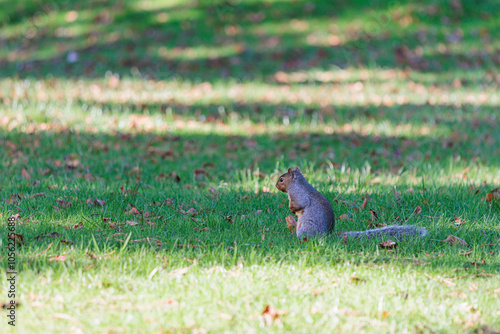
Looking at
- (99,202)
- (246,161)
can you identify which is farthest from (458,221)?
(246,161)

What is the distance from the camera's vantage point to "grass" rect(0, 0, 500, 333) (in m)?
3.36

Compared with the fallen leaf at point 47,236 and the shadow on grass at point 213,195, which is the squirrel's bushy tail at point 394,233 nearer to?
the shadow on grass at point 213,195

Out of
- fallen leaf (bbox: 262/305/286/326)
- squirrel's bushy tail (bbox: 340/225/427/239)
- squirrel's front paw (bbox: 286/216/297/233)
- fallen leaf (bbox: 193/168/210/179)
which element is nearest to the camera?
fallen leaf (bbox: 262/305/286/326)

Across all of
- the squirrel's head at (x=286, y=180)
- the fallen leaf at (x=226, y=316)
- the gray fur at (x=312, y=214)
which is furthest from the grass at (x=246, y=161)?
the squirrel's head at (x=286, y=180)

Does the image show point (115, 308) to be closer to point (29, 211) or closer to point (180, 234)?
point (180, 234)

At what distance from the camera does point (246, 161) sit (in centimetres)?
738

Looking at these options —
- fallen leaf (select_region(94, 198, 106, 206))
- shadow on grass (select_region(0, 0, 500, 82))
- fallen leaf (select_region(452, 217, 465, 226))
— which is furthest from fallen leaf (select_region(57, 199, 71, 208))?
shadow on grass (select_region(0, 0, 500, 82))

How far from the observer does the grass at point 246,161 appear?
A: 3359mm

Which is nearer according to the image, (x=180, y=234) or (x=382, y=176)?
(x=180, y=234)

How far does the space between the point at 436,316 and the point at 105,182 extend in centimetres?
391

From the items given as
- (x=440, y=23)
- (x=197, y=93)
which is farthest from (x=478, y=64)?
(x=197, y=93)

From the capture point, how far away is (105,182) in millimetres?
6062

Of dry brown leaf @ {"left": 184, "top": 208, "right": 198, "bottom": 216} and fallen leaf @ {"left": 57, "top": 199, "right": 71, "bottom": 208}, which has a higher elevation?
fallen leaf @ {"left": 57, "top": 199, "right": 71, "bottom": 208}

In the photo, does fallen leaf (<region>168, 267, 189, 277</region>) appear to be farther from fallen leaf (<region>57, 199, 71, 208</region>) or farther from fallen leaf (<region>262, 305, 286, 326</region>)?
fallen leaf (<region>57, 199, 71, 208</region>)
